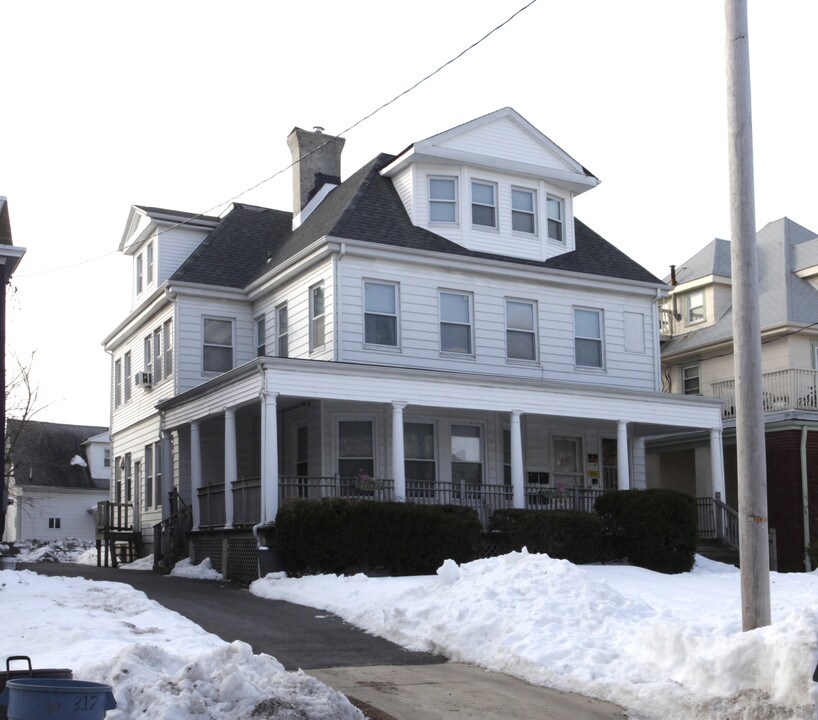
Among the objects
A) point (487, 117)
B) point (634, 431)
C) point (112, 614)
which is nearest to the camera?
point (112, 614)

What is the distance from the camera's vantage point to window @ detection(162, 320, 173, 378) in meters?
27.6

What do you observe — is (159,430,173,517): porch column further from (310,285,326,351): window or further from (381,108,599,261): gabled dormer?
(381,108,599,261): gabled dormer

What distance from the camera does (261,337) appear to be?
2738cm

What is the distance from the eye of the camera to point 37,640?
36.8 feet

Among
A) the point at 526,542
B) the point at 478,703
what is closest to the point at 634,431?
the point at 526,542

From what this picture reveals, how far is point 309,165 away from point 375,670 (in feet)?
67.0

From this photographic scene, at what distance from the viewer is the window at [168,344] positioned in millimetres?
27625

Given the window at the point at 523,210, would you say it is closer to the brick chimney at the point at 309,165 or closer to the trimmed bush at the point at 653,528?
the brick chimney at the point at 309,165

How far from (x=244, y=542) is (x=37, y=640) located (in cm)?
941

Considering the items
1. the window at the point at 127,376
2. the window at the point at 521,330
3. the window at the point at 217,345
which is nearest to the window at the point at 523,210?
the window at the point at 521,330

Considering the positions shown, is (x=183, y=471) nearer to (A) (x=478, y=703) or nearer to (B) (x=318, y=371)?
(B) (x=318, y=371)

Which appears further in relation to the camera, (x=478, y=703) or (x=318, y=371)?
(x=318, y=371)

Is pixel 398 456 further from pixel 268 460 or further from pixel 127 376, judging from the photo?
pixel 127 376

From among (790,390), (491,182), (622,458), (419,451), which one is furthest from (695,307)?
(419,451)
